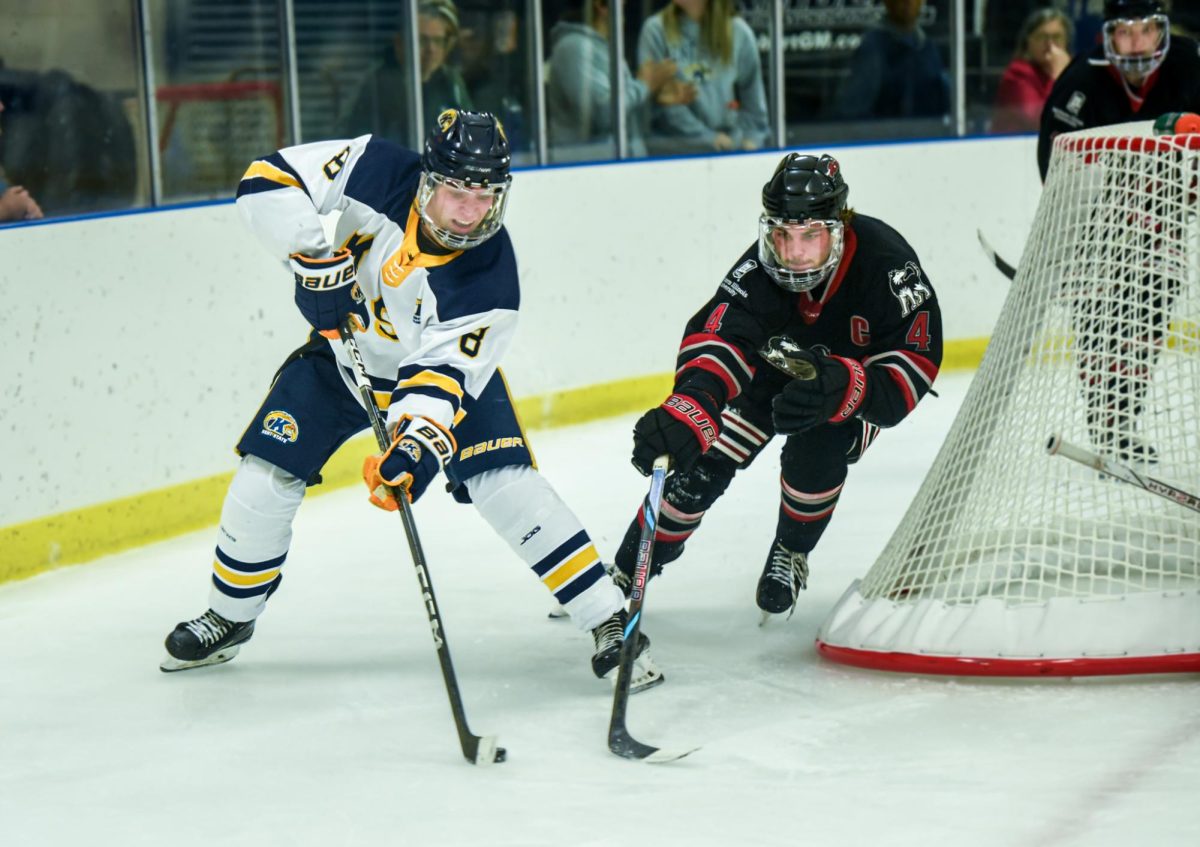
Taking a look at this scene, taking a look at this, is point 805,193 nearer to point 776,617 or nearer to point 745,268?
point 745,268

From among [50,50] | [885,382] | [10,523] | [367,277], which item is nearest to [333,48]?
[50,50]

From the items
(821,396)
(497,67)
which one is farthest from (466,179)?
(497,67)

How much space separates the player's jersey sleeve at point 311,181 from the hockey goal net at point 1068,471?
1.05m

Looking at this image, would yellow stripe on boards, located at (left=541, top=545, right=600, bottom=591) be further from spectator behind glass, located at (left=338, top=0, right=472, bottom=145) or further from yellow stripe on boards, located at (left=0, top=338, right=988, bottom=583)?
spectator behind glass, located at (left=338, top=0, right=472, bottom=145)

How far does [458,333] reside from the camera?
2.62 meters

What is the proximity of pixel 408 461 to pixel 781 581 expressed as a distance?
86 centimetres

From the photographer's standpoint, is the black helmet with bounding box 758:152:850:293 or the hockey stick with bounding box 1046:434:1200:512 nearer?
the hockey stick with bounding box 1046:434:1200:512

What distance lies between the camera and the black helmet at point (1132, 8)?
12.4 ft

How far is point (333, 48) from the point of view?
15.5ft

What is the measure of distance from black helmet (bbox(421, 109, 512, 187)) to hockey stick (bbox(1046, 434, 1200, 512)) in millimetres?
926

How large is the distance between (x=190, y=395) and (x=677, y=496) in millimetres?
1444

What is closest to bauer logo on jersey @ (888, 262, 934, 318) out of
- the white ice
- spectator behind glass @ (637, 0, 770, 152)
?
the white ice

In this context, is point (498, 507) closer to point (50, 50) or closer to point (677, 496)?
point (677, 496)

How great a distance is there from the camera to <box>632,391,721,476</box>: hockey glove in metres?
2.71
